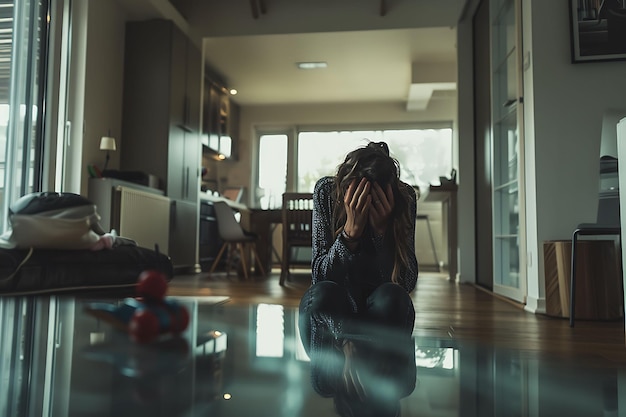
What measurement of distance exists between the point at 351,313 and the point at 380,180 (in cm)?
38

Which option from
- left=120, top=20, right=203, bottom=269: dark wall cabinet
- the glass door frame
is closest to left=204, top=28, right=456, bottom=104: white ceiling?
left=120, top=20, right=203, bottom=269: dark wall cabinet

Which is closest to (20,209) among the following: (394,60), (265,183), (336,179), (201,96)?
(336,179)

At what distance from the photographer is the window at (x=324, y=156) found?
8344 millimetres

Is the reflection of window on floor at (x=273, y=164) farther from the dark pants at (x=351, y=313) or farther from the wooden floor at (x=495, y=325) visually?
the dark pants at (x=351, y=313)

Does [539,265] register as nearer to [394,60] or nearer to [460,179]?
[460,179]

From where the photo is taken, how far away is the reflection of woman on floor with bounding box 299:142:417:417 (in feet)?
4.15

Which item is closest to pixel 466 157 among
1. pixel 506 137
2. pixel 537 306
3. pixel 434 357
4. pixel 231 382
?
pixel 506 137

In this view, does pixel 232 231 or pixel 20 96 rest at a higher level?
pixel 20 96

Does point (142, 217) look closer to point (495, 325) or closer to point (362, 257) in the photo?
point (495, 325)

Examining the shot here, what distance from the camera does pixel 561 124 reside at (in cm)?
281

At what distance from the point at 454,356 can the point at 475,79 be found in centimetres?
456

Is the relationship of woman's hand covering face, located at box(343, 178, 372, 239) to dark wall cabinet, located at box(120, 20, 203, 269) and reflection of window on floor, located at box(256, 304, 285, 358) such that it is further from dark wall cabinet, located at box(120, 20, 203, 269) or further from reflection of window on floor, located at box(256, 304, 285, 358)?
dark wall cabinet, located at box(120, 20, 203, 269)

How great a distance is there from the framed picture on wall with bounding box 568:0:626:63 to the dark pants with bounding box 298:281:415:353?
2150 mm

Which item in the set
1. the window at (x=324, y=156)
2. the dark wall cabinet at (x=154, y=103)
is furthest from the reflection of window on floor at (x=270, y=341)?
the window at (x=324, y=156)
